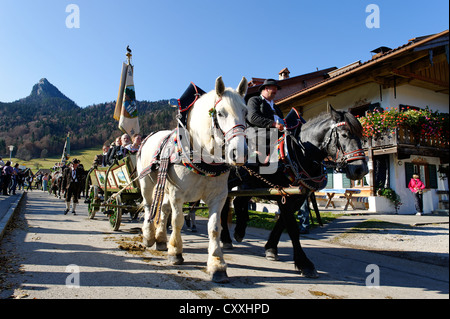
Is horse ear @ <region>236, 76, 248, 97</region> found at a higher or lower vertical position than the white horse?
higher

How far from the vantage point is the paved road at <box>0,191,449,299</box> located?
9.24 feet

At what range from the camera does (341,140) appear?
3.76 m

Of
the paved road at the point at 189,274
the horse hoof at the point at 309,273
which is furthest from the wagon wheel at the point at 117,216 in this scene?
the horse hoof at the point at 309,273

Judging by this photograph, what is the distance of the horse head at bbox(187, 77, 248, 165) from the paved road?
1423 millimetres

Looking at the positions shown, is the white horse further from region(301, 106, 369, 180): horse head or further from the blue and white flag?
the blue and white flag

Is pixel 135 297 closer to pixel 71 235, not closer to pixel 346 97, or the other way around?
pixel 71 235

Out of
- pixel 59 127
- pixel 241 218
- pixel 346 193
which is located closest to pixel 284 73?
pixel 346 193

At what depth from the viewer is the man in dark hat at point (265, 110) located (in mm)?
3990

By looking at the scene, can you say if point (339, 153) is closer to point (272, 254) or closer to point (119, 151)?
point (272, 254)

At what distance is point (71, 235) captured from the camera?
19.0 feet

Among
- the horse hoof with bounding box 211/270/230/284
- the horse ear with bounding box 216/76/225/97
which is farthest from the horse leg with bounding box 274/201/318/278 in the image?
the horse ear with bounding box 216/76/225/97

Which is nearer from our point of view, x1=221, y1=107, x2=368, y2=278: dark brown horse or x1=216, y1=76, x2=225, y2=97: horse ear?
x1=216, y1=76, x2=225, y2=97: horse ear

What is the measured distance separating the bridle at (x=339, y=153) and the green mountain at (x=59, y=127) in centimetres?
6171

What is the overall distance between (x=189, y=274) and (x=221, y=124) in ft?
6.06
